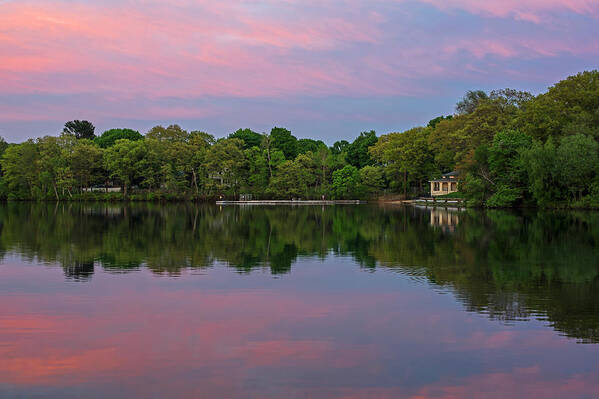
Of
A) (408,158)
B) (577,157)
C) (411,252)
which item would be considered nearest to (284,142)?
(408,158)

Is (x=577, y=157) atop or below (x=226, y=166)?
below

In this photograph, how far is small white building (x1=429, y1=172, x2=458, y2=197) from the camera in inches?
2943

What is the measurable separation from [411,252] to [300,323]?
12132 millimetres

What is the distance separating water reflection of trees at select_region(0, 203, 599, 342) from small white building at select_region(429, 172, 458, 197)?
123 feet

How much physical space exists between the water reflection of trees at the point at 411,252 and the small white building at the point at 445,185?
37395 millimetres

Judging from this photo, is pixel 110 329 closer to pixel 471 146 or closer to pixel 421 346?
pixel 421 346

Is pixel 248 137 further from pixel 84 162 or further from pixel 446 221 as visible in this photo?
pixel 446 221

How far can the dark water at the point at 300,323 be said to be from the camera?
806cm

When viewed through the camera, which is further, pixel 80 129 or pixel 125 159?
pixel 80 129

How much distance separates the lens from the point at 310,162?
3263 inches

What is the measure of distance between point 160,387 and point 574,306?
973 cm

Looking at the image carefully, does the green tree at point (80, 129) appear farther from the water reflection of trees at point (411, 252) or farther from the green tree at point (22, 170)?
the water reflection of trees at point (411, 252)

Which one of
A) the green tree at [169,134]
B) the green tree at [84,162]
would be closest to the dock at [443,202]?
the green tree at [169,134]

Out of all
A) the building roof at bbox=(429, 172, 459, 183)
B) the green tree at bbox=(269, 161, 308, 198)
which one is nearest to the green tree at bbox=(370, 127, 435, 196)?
the building roof at bbox=(429, 172, 459, 183)
